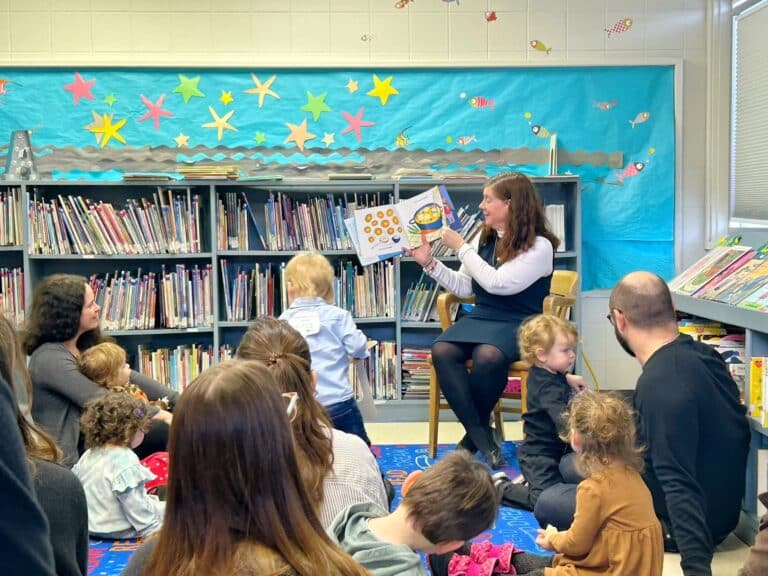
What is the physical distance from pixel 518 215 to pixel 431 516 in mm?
2512

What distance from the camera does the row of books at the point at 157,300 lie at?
5066mm

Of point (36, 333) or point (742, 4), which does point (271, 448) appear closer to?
point (36, 333)

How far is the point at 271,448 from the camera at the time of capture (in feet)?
3.74

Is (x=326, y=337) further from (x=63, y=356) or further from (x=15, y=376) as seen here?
(x=15, y=376)

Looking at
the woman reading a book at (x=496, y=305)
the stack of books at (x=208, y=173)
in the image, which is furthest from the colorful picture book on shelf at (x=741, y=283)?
the stack of books at (x=208, y=173)

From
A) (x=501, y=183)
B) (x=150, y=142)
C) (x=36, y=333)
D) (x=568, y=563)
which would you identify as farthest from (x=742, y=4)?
(x=36, y=333)

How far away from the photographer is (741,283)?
3.70 m

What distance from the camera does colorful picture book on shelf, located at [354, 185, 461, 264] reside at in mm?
4488

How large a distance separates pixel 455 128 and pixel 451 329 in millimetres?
1623

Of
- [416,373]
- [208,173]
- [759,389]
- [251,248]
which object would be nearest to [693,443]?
[759,389]

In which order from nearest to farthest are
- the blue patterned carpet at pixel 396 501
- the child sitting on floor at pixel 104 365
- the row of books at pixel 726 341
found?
the blue patterned carpet at pixel 396 501 → the row of books at pixel 726 341 → the child sitting on floor at pixel 104 365

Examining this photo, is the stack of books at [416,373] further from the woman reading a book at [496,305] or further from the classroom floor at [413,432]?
the woman reading a book at [496,305]

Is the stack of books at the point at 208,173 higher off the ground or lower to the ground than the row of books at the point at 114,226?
higher

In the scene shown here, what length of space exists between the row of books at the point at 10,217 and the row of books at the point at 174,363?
946 millimetres
